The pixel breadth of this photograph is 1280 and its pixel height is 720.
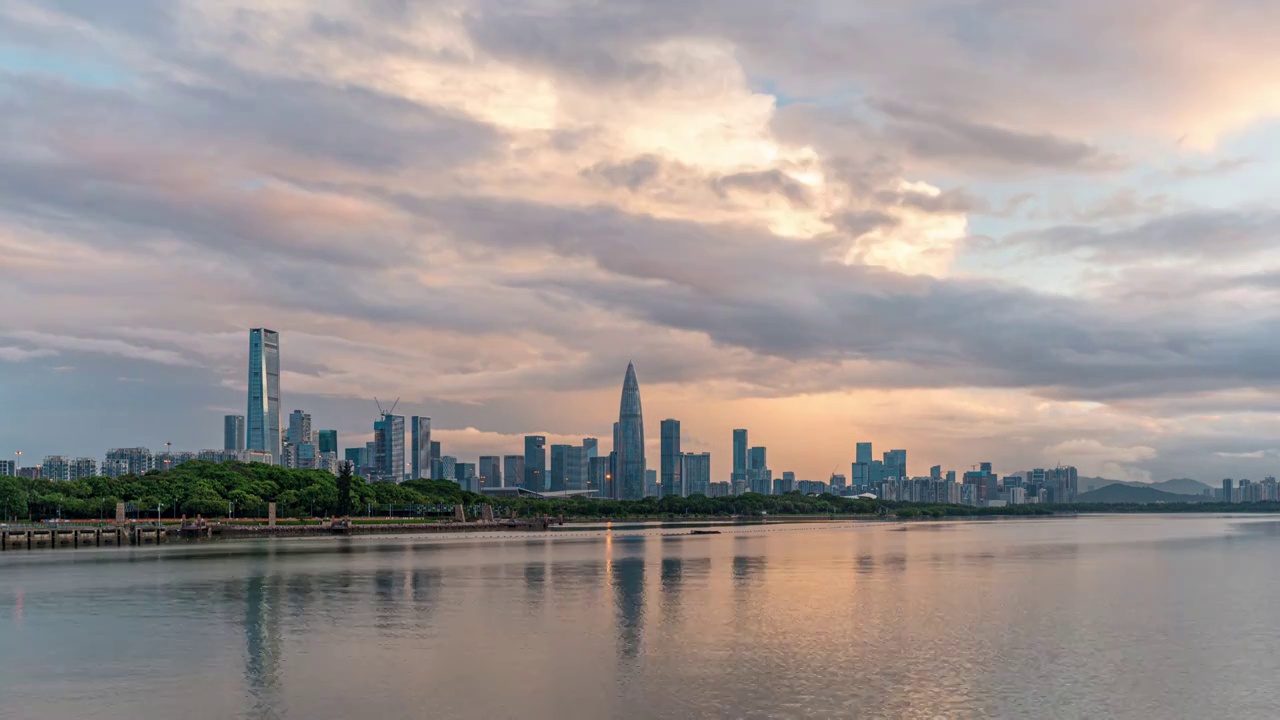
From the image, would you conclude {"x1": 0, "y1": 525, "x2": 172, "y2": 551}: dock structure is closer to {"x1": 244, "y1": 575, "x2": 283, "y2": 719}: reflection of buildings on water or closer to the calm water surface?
the calm water surface

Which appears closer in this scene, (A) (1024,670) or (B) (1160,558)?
(A) (1024,670)

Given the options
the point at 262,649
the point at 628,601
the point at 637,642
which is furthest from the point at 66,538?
the point at 637,642

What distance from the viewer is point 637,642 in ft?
201

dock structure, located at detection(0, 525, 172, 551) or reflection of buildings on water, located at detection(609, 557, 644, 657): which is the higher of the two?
reflection of buildings on water, located at detection(609, 557, 644, 657)

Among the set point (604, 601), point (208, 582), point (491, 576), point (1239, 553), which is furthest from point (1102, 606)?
point (1239, 553)

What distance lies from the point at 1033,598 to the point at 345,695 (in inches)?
2321

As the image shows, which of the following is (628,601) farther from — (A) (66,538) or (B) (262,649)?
(A) (66,538)

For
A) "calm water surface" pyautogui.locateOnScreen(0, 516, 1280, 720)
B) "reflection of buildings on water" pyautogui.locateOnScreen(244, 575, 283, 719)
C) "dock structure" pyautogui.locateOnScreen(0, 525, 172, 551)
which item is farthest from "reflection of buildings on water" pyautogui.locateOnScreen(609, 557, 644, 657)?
"dock structure" pyautogui.locateOnScreen(0, 525, 172, 551)

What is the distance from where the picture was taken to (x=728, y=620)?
71.2m

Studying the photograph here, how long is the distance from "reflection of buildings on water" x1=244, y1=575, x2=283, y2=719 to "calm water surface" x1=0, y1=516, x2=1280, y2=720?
22 cm

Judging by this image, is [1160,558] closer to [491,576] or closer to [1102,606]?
[1102,606]

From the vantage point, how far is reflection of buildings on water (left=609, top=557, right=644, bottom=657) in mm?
60906

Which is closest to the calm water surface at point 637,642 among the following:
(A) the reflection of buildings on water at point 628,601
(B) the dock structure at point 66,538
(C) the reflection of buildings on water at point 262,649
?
(C) the reflection of buildings on water at point 262,649

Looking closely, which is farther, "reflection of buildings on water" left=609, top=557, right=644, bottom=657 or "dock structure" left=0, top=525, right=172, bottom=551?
"dock structure" left=0, top=525, right=172, bottom=551
